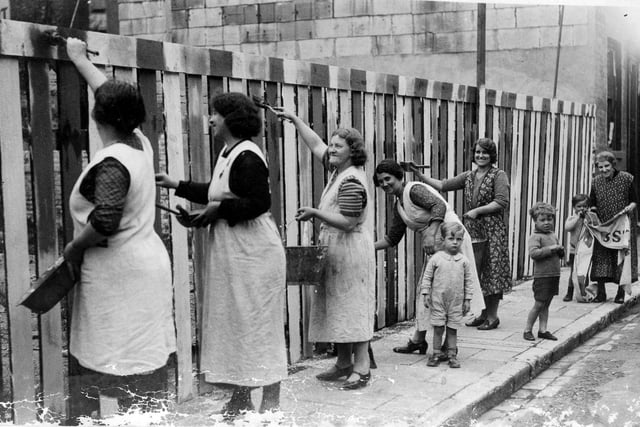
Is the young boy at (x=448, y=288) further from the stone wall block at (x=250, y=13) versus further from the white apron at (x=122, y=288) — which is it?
the stone wall block at (x=250, y=13)

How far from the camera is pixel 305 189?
6531 mm

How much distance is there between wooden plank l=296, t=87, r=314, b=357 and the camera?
21.1 feet

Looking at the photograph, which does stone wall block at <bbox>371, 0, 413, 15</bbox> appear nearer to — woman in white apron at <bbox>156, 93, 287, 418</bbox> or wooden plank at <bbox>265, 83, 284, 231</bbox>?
wooden plank at <bbox>265, 83, 284, 231</bbox>

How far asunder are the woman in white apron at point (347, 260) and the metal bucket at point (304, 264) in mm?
181

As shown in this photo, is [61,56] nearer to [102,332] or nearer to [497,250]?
[102,332]

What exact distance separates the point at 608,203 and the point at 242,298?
6098 millimetres

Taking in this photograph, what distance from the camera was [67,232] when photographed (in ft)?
14.9

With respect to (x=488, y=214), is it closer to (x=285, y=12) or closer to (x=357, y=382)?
(x=357, y=382)

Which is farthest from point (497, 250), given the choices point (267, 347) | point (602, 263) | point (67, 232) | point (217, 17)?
point (217, 17)

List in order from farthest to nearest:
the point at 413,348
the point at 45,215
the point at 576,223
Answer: the point at 576,223 < the point at 413,348 < the point at 45,215

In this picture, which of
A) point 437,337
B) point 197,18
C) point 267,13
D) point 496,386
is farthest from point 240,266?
point 197,18

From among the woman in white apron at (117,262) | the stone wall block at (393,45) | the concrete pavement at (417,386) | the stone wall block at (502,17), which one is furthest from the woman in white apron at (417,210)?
the stone wall block at (393,45)

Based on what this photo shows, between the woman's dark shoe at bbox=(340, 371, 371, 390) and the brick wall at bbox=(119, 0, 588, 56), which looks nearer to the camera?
the woman's dark shoe at bbox=(340, 371, 371, 390)

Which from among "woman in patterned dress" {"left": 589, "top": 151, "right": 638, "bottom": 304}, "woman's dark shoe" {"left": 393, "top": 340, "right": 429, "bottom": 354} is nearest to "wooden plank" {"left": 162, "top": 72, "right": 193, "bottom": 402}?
"woman's dark shoe" {"left": 393, "top": 340, "right": 429, "bottom": 354}
